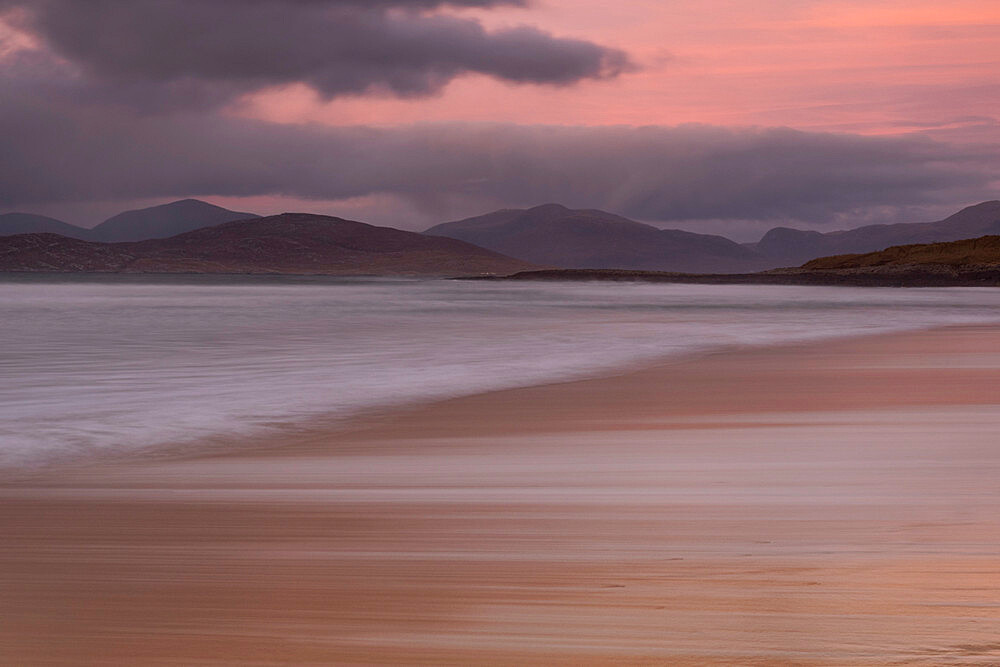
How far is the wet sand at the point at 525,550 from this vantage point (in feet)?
9.59

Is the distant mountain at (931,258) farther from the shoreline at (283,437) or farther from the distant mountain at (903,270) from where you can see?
the shoreline at (283,437)

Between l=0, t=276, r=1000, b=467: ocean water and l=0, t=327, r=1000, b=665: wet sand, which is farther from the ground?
l=0, t=276, r=1000, b=467: ocean water

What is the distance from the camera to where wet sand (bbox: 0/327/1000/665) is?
9.59 ft

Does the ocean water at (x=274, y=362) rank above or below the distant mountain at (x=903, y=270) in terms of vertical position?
below

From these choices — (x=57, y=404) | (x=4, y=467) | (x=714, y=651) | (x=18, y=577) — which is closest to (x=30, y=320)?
(x=57, y=404)

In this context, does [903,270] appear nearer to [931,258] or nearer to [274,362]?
[931,258]

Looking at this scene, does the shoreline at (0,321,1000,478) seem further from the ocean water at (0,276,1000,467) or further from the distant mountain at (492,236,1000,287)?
the distant mountain at (492,236,1000,287)

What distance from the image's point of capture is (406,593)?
3355mm

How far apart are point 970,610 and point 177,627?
7.41 ft

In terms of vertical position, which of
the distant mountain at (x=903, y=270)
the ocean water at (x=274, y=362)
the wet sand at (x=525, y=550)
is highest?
the distant mountain at (x=903, y=270)

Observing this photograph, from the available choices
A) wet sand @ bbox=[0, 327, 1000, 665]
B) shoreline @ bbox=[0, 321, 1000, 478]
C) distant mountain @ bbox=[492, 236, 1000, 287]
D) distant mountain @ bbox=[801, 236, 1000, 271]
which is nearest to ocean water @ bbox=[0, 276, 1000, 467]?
shoreline @ bbox=[0, 321, 1000, 478]

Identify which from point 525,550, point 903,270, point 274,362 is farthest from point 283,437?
point 903,270

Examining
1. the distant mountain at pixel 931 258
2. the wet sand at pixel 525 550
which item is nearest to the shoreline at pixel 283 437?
the wet sand at pixel 525 550

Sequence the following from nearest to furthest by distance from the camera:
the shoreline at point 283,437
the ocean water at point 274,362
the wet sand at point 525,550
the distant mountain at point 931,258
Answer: the wet sand at point 525,550, the shoreline at point 283,437, the ocean water at point 274,362, the distant mountain at point 931,258
